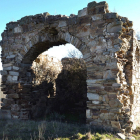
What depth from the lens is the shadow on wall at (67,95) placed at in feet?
22.5

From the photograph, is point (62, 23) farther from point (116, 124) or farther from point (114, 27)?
point (116, 124)

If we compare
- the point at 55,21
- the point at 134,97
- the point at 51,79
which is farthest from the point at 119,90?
the point at 51,79

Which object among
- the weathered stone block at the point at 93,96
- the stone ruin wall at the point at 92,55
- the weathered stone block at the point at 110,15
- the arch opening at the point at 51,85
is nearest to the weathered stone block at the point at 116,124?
the stone ruin wall at the point at 92,55

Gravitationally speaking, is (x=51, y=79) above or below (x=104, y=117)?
above

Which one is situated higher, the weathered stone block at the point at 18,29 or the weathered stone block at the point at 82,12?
the weathered stone block at the point at 82,12

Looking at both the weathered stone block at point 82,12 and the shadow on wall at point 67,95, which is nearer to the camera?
the weathered stone block at point 82,12

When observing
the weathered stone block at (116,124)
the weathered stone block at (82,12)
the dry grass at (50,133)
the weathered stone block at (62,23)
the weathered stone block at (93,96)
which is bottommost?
the dry grass at (50,133)

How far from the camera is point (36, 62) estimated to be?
7566mm

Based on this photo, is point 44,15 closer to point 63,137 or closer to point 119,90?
point 119,90

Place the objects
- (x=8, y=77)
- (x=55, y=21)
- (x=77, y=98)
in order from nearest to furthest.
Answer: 1. (x=55, y=21)
2. (x=8, y=77)
3. (x=77, y=98)

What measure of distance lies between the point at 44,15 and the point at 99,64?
2500 millimetres

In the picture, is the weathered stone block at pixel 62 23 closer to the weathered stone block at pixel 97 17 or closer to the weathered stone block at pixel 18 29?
the weathered stone block at pixel 97 17

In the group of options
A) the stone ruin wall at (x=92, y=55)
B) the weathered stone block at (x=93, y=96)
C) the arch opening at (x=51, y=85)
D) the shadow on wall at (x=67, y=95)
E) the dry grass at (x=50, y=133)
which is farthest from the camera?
the shadow on wall at (x=67, y=95)

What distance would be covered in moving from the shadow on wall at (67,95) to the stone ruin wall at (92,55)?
2.91 ft
